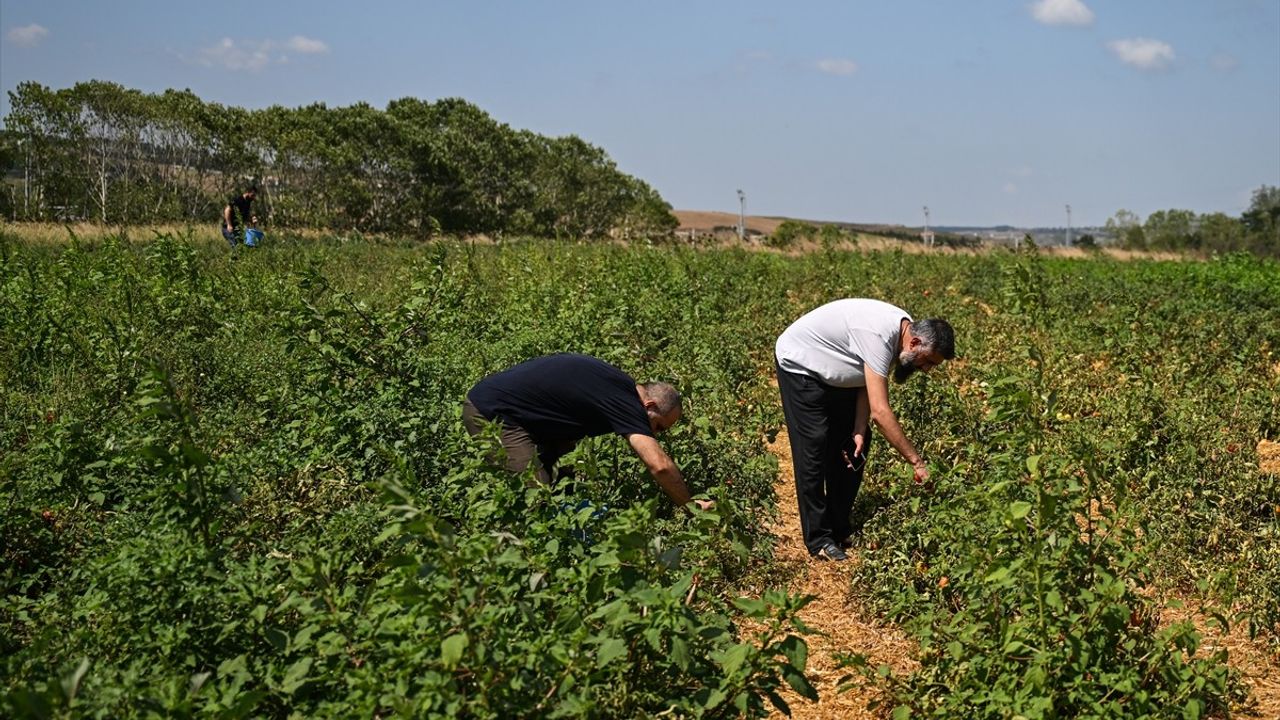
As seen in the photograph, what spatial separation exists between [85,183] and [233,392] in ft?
103

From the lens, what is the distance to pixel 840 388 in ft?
16.7

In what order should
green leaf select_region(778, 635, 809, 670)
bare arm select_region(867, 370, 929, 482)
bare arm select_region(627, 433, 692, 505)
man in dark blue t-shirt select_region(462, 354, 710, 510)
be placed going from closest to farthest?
green leaf select_region(778, 635, 809, 670), bare arm select_region(627, 433, 692, 505), man in dark blue t-shirt select_region(462, 354, 710, 510), bare arm select_region(867, 370, 929, 482)

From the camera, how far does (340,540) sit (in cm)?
359

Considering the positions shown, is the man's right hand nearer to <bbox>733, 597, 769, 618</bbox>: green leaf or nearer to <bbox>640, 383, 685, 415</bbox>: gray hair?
<bbox>640, 383, 685, 415</bbox>: gray hair

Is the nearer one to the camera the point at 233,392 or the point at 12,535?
the point at 12,535

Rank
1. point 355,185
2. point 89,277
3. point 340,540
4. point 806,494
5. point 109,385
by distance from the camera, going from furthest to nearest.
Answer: point 355,185 < point 89,277 < point 109,385 < point 806,494 < point 340,540

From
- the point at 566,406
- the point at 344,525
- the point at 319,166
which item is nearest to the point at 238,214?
the point at 566,406

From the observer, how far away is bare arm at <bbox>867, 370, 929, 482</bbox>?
4.67m

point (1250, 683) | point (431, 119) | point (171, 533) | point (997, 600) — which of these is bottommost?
point (1250, 683)

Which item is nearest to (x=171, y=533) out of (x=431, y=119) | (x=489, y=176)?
(x=489, y=176)

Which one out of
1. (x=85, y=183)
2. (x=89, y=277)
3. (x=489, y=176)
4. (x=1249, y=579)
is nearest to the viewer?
(x=1249, y=579)

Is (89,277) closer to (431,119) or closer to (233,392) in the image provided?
(233,392)

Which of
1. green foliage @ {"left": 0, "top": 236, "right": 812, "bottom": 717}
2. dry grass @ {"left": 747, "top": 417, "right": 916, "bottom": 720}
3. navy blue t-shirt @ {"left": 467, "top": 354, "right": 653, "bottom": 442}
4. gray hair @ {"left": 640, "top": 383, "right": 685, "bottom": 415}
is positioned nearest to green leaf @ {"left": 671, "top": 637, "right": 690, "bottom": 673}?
green foliage @ {"left": 0, "top": 236, "right": 812, "bottom": 717}

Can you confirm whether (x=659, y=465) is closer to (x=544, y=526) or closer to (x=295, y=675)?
(x=544, y=526)
